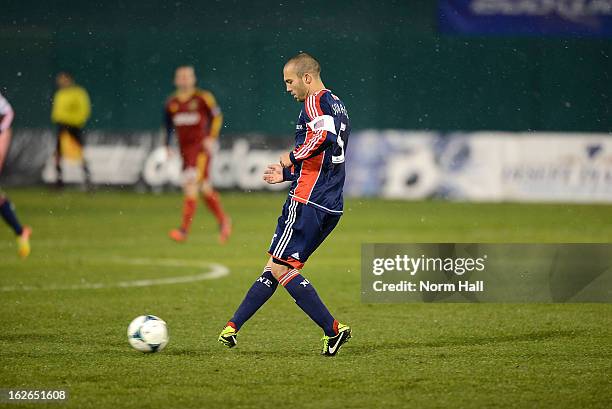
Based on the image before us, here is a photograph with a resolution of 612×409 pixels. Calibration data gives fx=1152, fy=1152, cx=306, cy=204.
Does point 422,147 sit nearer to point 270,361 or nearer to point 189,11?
point 189,11

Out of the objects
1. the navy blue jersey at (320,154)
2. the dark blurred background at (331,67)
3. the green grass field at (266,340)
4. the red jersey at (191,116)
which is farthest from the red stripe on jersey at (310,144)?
the dark blurred background at (331,67)

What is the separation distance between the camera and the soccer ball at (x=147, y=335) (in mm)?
6867

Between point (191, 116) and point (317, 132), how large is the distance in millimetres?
8339

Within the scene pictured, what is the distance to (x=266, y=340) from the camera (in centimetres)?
752

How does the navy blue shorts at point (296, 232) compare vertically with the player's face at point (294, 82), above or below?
below

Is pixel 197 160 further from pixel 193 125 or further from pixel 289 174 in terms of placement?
pixel 289 174

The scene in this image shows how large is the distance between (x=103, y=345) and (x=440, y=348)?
6.96ft

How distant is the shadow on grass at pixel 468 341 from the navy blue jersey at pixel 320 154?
3.05 feet

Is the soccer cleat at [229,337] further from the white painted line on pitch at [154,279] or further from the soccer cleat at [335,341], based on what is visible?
the white painted line on pitch at [154,279]

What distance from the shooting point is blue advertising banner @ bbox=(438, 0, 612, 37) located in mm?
21531

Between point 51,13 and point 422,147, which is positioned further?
point 51,13

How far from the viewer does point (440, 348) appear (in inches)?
284

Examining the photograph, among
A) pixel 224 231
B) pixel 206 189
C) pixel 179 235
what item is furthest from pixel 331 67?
pixel 179 235

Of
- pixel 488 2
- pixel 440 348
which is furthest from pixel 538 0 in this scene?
pixel 440 348
